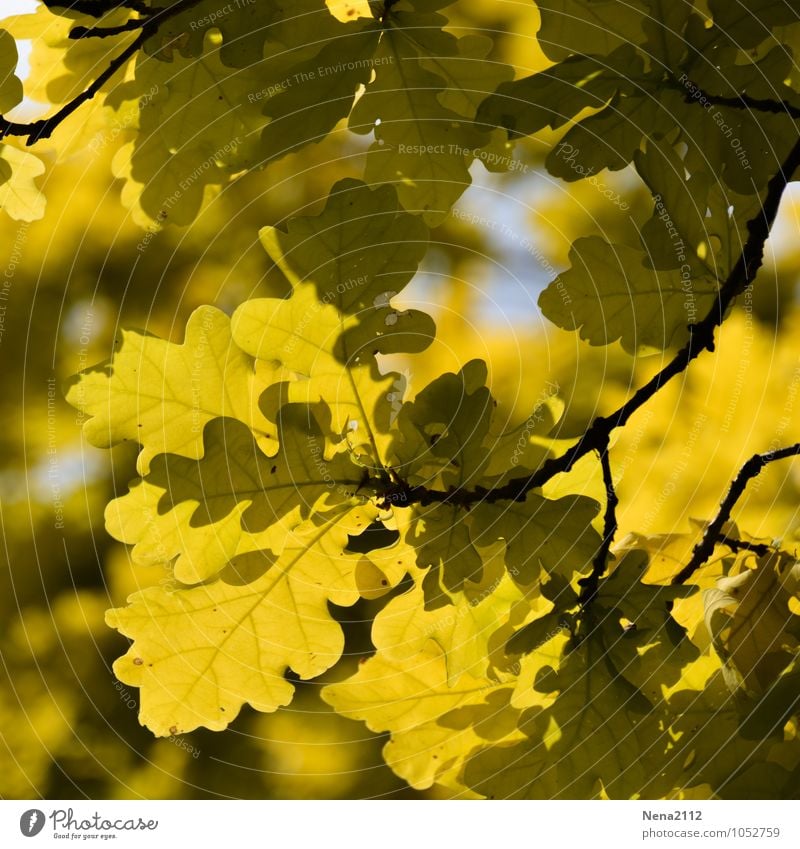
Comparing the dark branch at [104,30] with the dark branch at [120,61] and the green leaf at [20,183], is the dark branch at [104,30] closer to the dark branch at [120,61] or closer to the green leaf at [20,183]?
the dark branch at [120,61]

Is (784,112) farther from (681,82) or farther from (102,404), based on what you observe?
(102,404)

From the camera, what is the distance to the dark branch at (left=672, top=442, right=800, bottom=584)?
900mm

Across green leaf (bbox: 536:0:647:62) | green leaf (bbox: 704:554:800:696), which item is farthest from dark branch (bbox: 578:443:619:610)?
green leaf (bbox: 536:0:647:62)

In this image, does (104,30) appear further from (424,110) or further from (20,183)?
(424,110)

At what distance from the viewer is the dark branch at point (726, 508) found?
0.90 metres

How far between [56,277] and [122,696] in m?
1.08

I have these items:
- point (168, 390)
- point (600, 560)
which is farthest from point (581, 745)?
point (168, 390)

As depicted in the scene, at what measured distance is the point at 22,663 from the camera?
2.07 m

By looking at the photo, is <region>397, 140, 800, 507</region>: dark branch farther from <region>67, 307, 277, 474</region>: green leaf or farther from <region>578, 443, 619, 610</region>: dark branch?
<region>67, 307, 277, 474</region>: green leaf

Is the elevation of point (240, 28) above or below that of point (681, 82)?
above

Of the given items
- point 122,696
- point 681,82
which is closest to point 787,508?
point 681,82

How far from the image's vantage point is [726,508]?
0.93 m

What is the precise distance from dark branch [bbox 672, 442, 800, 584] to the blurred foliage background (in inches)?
20.3
